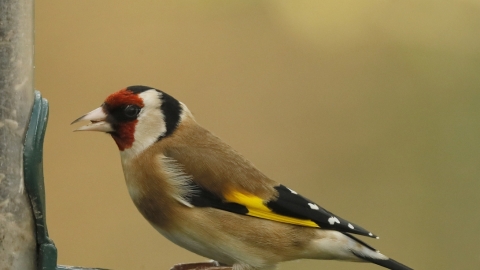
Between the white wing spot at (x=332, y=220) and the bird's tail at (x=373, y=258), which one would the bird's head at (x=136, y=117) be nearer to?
the white wing spot at (x=332, y=220)

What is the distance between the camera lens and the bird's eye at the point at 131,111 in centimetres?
268

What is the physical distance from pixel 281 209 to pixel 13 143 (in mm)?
844

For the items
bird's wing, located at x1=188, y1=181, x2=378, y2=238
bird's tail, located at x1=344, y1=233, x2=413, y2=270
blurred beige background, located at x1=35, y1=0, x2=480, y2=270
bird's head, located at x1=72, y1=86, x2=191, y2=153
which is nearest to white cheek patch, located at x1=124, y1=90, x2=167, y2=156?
bird's head, located at x1=72, y1=86, x2=191, y2=153

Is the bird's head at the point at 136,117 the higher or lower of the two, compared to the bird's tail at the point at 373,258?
higher

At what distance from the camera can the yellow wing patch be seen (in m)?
2.67

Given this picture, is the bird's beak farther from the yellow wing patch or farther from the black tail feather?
the black tail feather

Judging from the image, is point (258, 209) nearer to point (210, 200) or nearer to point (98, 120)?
point (210, 200)

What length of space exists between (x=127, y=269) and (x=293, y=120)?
1.28 metres

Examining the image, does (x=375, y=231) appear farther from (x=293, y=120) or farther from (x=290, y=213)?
(x=290, y=213)

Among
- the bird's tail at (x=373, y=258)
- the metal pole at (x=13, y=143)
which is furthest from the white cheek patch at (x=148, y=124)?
the bird's tail at (x=373, y=258)

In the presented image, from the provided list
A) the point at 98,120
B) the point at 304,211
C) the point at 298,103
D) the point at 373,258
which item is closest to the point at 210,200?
the point at 304,211

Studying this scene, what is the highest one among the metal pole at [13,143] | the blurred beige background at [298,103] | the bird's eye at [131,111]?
the blurred beige background at [298,103]

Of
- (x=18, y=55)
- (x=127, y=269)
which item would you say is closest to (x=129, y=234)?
(x=127, y=269)

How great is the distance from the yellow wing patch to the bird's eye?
38 centimetres
